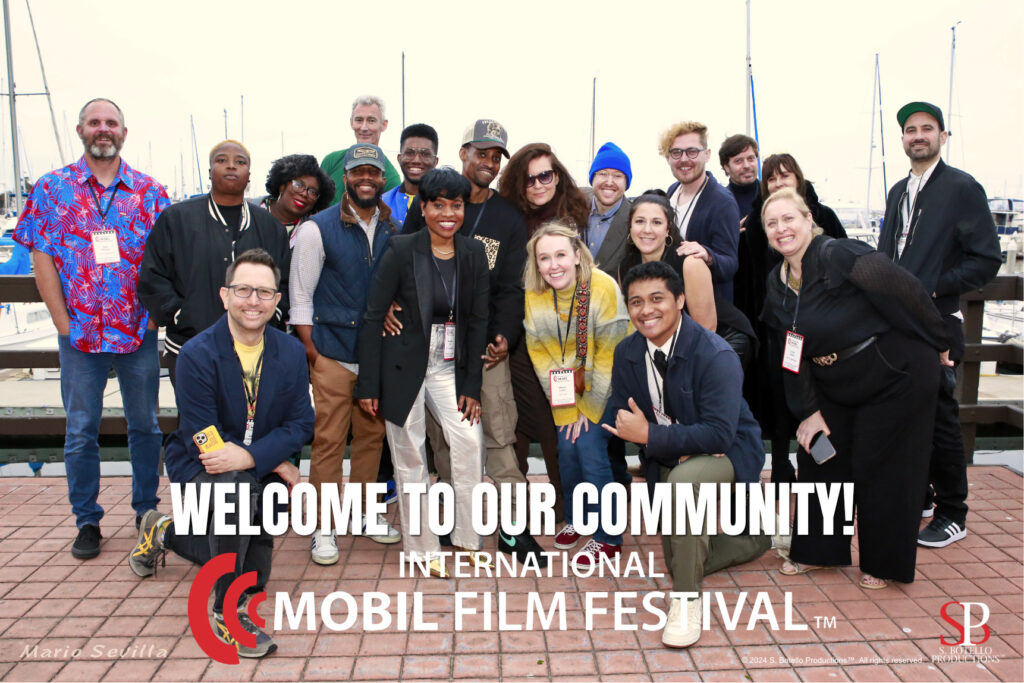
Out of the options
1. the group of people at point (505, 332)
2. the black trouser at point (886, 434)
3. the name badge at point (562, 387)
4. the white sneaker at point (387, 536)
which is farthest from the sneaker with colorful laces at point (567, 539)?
the black trouser at point (886, 434)

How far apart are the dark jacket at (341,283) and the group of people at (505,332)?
0.04 feet

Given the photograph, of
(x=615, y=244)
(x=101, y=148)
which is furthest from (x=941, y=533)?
(x=101, y=148)

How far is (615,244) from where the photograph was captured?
4.26 metres

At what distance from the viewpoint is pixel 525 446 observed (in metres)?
4.38

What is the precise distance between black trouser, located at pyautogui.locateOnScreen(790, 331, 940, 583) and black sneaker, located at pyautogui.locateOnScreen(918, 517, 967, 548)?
2.00 feet

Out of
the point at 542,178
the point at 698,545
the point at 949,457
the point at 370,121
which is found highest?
the point at 370,121

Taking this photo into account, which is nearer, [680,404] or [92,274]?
[680,404]

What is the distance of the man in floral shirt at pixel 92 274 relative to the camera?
3.87 meters

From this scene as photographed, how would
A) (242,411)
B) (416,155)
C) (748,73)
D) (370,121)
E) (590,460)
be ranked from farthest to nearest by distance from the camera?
(748,73)
(370,121)
(416,155)
(590,460)
(242,411)

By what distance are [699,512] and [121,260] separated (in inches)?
126

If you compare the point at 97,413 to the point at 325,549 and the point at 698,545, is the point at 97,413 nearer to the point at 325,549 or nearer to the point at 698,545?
the point at 325,549

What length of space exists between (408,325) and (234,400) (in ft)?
2.96

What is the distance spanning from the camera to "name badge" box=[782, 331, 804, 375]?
11.8 ft

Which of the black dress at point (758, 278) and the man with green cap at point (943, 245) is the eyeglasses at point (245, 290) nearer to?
the black dress at point (758, 278)
